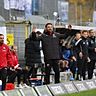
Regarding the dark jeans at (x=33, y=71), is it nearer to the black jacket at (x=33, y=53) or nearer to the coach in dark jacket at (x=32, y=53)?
the coach in dark jacket at (x=32, y=53)

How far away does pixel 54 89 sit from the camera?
11.8m

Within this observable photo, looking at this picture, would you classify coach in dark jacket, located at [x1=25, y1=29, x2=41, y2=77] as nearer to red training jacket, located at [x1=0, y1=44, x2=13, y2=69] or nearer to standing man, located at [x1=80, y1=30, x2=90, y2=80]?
standing man, located at [x1=80, y1=30, x2=90, y2=80]

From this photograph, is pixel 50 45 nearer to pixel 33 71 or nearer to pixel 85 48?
pixel 33 71

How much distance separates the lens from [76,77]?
1708 cm

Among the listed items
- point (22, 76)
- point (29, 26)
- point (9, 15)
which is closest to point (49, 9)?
point (9, 15)

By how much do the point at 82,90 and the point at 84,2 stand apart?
149 feet

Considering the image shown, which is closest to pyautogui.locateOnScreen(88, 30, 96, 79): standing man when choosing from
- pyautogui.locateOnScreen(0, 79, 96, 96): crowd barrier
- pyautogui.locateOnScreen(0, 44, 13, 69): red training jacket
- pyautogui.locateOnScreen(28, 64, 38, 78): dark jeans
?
pyautogui.locateOnScreen(0, 79, 96, 96): crowd barrier

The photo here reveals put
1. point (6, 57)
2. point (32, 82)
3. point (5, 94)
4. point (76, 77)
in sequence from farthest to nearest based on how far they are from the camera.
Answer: point (76, 77) → point (32, 82) → point (6, 57) → point (5, 94)

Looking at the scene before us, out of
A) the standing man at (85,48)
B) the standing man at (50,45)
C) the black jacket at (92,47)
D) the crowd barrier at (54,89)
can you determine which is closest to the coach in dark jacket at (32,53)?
the standing man at (50,45)

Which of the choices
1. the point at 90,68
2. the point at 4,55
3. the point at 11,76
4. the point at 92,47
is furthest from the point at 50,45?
the point at 90,68

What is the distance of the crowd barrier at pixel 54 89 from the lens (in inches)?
409

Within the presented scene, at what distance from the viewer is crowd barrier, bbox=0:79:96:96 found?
34.1ft

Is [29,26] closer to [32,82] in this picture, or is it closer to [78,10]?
[32,82]

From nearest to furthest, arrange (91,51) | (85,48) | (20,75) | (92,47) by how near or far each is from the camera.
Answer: (20,75), (85,48), (92,47), (91,51)
